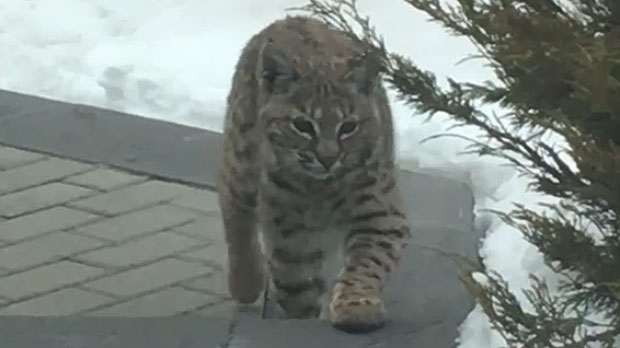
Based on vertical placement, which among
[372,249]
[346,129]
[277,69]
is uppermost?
[277,69]

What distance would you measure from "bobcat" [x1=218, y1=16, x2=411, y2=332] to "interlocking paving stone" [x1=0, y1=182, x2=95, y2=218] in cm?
99

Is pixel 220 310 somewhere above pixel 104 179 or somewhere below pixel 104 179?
below

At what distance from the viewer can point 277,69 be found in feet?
15.7

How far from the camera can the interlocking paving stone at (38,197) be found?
Result: 589 centimetres

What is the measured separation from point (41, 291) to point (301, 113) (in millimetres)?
1091

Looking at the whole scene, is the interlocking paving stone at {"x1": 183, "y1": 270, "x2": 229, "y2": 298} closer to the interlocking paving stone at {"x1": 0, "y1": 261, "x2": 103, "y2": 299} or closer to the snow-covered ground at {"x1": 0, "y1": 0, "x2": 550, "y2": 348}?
the interlocking paving stone at {"x1": 0, "y1": 261, "x2": 103, "y2": 299}

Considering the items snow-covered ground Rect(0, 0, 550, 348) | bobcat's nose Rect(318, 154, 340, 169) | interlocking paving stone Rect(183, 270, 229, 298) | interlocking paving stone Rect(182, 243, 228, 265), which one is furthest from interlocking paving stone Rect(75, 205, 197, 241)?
bobcat's nose Rect(318, 154, 340, 169)

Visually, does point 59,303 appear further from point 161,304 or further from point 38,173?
point 38,173

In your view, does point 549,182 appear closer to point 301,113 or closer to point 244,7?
point 301,113

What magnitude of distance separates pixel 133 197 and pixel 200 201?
9.2 inches

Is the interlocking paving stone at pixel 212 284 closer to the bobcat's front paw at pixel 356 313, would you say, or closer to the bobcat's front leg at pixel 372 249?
the bobcat's front leg at pixel 372 249

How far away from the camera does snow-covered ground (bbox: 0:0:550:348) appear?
6.51 m

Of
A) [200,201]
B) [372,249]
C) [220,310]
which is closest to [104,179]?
[200,201]

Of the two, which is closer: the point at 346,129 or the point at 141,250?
the point at 346,129
